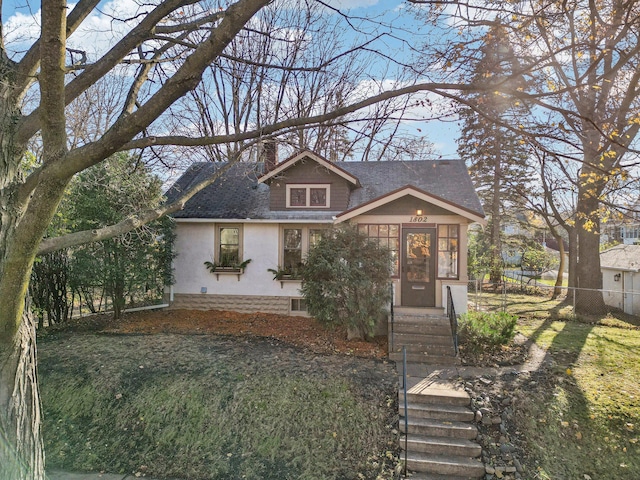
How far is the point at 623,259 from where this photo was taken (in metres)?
17.0

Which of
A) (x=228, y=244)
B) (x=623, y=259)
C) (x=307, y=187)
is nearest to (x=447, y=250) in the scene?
(x=307, y=187)

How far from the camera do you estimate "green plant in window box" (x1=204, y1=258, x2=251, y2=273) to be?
484 inches

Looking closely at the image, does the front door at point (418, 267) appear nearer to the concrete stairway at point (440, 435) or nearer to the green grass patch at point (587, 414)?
the green grass patch at point (587, 414)

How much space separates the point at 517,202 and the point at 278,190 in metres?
16.3

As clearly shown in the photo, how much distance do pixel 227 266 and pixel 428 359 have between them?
23.7 feet

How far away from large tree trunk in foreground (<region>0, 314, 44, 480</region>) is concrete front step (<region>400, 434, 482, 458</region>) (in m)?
4.74

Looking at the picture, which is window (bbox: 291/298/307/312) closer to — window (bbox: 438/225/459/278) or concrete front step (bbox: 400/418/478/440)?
window (bbox: 438/225/459/278)

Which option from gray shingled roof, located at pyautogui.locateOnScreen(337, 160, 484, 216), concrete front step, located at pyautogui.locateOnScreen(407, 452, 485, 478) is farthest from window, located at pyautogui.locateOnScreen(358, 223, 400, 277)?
concrete front step, located at pyautogui.locateOnScreen(407, 452, 485, 478)

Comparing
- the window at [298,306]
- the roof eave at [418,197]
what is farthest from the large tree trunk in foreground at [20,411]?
the window at [298,306]

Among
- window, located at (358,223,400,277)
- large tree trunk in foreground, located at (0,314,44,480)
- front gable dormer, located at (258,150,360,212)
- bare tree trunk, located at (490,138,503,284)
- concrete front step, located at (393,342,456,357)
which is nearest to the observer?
large tree trunk in foreground, located at (0,314,44,480)

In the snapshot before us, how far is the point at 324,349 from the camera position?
28.8 ft

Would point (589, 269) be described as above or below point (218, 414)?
above

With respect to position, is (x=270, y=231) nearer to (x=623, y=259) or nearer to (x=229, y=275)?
(x=229, y=275)

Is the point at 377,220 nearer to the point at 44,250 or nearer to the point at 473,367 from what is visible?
the point at 473,367
